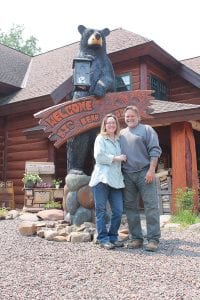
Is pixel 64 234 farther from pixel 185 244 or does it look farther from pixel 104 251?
pixel 185 244

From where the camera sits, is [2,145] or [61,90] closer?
[61,90]

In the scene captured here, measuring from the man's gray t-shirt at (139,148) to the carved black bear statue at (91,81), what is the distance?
1569 millimetres

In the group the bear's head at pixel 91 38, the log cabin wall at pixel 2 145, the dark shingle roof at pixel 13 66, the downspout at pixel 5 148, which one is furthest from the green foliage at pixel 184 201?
the dark shingle roof at pixel 13 66

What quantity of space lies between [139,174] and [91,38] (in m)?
2.94

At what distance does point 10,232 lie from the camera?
5977 millimetres

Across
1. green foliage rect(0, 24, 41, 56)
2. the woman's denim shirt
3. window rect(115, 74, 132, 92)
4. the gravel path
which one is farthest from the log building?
green foliage rect(0, 24, 41, 56)

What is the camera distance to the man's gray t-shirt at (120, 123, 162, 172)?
191 inches

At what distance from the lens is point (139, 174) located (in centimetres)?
489

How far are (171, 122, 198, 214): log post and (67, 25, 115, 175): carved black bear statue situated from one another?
239 centimetres

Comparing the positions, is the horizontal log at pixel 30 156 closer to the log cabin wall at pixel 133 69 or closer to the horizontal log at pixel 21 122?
the horizontal log at pixel 21 122

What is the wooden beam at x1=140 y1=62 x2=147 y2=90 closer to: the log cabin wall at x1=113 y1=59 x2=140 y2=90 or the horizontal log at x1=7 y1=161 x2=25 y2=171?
the log cabin wall at x1=113 y1=59 x2=140 y2=90

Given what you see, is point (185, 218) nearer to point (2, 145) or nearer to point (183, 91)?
point (183, 91)

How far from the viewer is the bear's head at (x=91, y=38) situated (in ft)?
21.8

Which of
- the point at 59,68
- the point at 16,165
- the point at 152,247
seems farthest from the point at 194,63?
the point at 152,247
